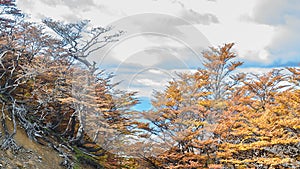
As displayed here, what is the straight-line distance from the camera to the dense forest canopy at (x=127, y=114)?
26.7 feet

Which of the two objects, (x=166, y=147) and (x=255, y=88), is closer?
(x=166, y=147)

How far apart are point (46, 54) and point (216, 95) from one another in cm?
760

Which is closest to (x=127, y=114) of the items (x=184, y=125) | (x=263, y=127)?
(x=184, y=125)

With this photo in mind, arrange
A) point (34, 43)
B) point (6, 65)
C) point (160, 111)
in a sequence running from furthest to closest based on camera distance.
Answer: point (34, 43) < point (160, 111) < point (6, 65)

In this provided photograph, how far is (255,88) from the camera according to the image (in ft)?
33.8

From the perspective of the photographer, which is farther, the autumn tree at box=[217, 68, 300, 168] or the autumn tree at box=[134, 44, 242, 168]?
the autumn tree at box=[134, 44, 242, 168]

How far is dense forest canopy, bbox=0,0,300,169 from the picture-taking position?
815 centimetres

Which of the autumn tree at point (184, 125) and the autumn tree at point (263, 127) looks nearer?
the autumn tree at point (263, 127)

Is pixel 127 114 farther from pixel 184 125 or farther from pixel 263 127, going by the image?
pixel 263 127

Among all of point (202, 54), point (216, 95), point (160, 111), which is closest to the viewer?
point (160, 111)

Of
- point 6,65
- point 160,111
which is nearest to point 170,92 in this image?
point 160,111

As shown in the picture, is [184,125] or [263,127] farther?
[184,125]

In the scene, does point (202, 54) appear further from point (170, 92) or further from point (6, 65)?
point (6, 65)

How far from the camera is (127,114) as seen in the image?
956 cm
